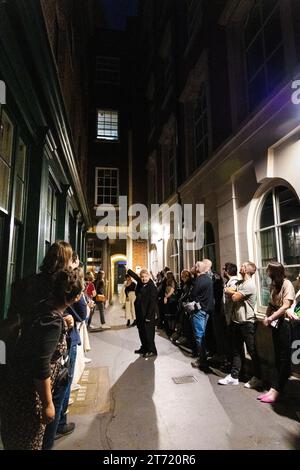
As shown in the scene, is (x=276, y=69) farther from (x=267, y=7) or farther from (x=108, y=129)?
(x=108, y=129)

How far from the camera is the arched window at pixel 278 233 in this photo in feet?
15.4

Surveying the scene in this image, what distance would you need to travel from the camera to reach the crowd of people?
1.71 metres

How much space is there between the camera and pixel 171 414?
3.32m

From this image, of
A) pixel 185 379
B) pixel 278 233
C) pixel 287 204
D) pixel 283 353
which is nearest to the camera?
pixel 283 353

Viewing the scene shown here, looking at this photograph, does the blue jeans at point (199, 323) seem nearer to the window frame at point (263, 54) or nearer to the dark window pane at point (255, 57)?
the window frame at point (263, 54)

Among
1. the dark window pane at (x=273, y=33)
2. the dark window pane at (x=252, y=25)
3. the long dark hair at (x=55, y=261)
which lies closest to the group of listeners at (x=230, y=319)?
the long dark hair at (x=55, y=261)

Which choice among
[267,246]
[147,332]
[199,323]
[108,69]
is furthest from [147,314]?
[108,69]

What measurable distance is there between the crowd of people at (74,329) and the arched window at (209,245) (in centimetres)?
121

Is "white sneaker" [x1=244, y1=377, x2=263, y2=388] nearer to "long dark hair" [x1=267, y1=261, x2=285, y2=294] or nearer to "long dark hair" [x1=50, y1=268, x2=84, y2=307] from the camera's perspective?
"long dark hair" [x1=267, y1=261, x2=285, y2=294]

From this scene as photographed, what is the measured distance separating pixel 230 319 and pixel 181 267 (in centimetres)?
532

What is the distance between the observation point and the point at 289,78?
445 centimetres

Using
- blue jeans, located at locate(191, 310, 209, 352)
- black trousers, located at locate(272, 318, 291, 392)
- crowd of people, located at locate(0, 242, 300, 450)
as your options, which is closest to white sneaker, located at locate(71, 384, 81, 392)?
crowd of people, located at locate(0, 242, 300, 450)

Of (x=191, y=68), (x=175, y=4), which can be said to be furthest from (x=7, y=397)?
(x=175, y=4)
